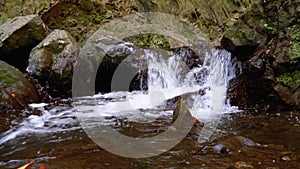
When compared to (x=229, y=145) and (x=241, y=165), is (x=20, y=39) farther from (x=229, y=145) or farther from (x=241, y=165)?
(x=241, y=165)

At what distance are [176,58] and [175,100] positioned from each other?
8.46 feet

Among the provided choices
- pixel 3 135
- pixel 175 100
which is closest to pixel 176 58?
pixel 175 100

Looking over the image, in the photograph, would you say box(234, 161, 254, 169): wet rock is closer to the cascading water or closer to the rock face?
the cascading water

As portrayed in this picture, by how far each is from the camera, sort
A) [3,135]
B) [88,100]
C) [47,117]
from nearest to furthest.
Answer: [3,135], [47,117], [88,100]

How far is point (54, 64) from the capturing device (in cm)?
655

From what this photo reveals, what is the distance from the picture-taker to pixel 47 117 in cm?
487

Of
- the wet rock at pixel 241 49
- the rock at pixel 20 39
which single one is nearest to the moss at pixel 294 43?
the wet rock at pixel 241 49

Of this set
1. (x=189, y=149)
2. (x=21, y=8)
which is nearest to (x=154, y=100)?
(x=189, y=149)

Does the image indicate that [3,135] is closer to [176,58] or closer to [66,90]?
[66,90]

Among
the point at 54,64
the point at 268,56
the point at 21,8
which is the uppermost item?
the point at 21,8

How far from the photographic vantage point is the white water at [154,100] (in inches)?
175

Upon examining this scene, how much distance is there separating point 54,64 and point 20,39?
1299mm

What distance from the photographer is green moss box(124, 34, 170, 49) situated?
10.1m

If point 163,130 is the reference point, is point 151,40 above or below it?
above
